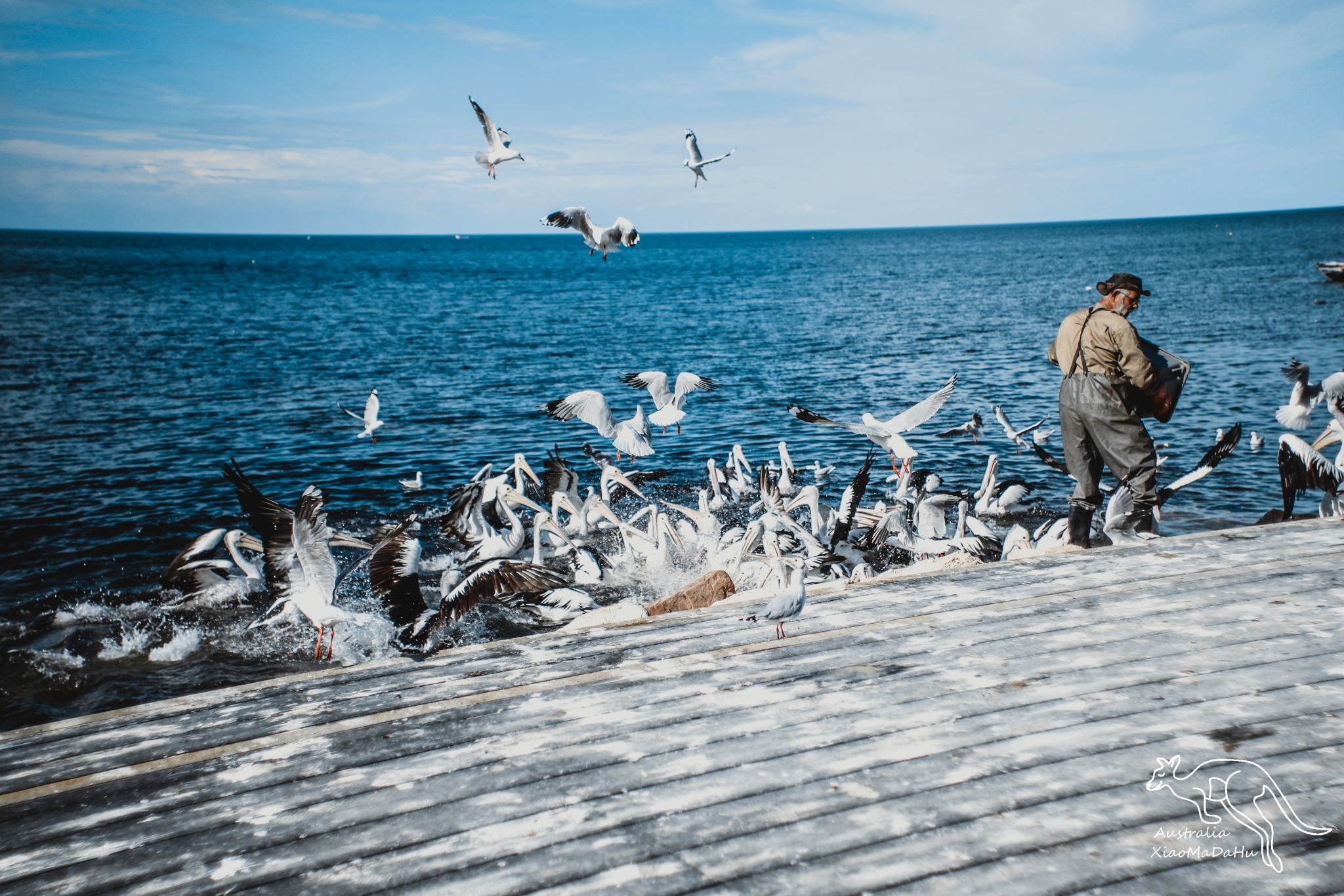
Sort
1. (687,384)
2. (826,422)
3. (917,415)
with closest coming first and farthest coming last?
1. (826,422)
2. (917,415)
3. (687,384)

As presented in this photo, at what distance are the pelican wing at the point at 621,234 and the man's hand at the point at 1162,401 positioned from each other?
601 centimetres

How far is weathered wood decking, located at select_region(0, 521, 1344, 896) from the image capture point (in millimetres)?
2746

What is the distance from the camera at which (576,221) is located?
1067cm

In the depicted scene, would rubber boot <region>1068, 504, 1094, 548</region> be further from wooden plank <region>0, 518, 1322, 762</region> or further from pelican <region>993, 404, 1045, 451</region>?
pelican <region>993, 404, 1045, 451</region>

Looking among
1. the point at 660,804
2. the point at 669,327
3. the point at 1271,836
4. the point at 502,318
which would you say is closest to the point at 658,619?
the point at 660,804

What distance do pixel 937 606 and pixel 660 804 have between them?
8.08 feet

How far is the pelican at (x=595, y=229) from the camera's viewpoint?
10.5 meters

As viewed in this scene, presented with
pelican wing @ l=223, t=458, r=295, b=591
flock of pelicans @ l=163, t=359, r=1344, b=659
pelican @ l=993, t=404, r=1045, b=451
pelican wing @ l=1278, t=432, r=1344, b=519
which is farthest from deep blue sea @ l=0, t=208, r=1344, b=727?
pelican wing @ l=1278, t=432, r=1344, b=519

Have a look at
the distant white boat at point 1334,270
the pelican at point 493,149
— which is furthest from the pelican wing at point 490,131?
the distant white boat at point 1334,270

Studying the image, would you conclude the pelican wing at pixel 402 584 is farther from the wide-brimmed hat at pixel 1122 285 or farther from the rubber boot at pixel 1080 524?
the wide-brimmed hat at pixel 1122 285

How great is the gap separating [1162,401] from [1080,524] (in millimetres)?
1233

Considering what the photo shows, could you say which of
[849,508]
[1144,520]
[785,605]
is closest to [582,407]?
[849,508]

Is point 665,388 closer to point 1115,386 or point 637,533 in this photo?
point 637,533

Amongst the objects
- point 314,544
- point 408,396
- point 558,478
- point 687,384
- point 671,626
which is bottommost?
point 408,396
